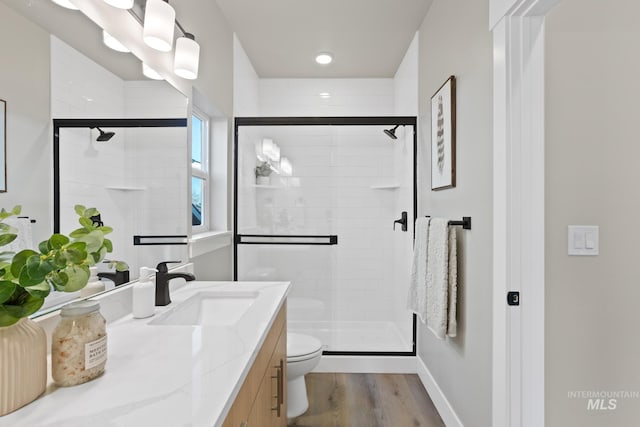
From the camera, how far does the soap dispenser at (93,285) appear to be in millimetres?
1125

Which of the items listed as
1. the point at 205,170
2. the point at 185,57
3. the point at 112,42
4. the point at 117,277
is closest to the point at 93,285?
the point at 117,277

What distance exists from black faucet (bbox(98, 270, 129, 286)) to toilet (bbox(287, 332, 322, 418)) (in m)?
1.06

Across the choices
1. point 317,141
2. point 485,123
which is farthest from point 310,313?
point 485,123

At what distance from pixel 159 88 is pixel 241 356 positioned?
1.21 metres

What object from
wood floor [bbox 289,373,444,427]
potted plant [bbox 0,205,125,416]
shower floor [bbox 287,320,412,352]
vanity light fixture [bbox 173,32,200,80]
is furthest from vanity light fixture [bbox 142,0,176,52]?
shower floor [bbox 287,320,412,352]

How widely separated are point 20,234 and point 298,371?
5.26ft

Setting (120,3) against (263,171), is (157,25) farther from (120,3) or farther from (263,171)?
(263,171)

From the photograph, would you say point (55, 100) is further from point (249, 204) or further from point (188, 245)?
point (249, 204)

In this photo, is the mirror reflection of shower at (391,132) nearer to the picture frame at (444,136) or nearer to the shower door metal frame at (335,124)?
the shower door metal frame at (335,124)

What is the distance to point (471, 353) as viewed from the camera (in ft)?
5.73

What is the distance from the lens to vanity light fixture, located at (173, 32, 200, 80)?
1717 millimetres

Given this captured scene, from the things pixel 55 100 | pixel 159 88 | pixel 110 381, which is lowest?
pixel 110 381
